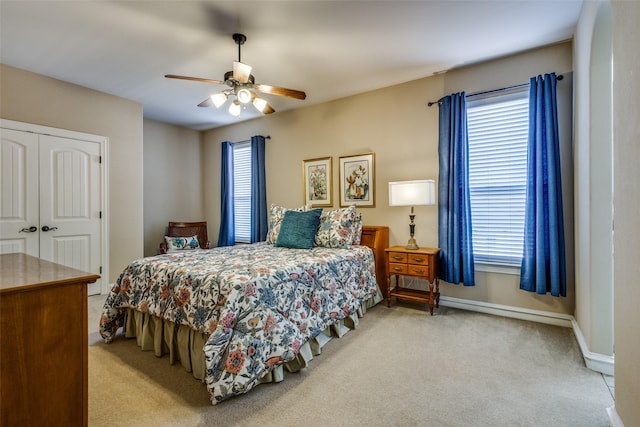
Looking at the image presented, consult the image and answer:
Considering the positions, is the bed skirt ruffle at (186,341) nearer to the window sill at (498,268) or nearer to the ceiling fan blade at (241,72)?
the window sill at (498,268)

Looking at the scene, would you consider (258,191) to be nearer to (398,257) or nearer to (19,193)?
(398,257)

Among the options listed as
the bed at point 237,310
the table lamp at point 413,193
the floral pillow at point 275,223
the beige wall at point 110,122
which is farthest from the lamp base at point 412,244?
the beige wall at point 110,122

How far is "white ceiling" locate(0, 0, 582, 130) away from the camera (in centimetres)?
231

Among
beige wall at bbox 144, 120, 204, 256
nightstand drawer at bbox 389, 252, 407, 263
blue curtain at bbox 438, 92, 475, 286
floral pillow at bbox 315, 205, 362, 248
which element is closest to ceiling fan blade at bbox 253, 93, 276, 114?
floral pillow at bbox 315, 205, 362, 248

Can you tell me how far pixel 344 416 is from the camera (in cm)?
159

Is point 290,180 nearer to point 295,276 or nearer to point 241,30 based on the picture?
point 241,30

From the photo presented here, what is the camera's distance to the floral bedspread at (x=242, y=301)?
169cm

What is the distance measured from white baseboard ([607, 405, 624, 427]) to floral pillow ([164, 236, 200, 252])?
474cm

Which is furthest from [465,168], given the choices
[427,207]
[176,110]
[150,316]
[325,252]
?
[176,110]

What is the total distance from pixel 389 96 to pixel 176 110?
3182 millimetres

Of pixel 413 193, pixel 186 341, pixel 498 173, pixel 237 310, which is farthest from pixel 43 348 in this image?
pixel 498 173

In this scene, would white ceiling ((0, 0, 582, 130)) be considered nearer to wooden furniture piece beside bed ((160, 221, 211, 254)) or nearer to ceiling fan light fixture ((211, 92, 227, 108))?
ceiling fan light fixture ((211, 92, 227, 108))

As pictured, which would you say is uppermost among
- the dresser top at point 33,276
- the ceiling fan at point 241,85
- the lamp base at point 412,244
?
the ceiling fan at point 241,85

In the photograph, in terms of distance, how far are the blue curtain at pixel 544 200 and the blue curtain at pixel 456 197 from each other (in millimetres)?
519
